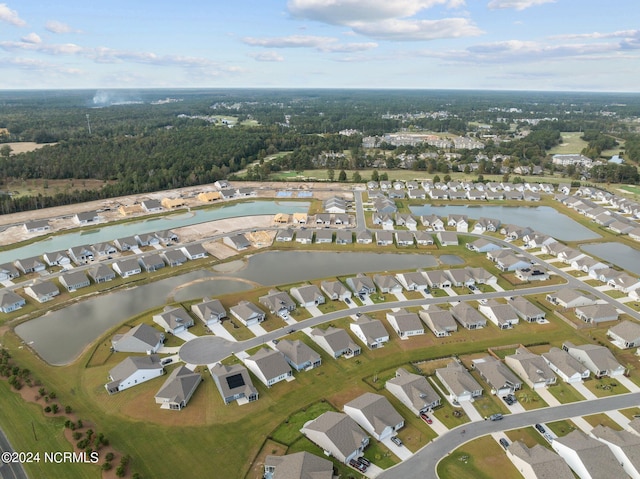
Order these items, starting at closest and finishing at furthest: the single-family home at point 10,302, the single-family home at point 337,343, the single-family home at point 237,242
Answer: the single-family home at point 337,343 < the single-family home at point 10,302 < the single-family home at point 237,242

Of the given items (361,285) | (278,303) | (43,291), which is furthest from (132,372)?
(361,285)

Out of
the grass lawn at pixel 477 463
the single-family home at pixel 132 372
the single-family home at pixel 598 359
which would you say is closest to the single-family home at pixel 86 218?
the single-family home at pixel 132 372

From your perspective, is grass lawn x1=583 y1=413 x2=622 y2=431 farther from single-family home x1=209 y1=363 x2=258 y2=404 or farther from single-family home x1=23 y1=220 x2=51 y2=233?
single-family home x1=23 y1=220 x2=51 y2=233

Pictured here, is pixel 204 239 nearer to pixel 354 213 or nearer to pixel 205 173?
pixel 354 213

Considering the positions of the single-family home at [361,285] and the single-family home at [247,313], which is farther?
the single-family home at [361,285]

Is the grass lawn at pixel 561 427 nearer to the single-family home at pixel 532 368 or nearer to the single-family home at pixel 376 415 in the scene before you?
the single-family home at pixel 532 368

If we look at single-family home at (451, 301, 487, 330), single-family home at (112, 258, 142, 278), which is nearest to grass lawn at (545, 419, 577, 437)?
single-family home at (451, 301, 487, 330)
